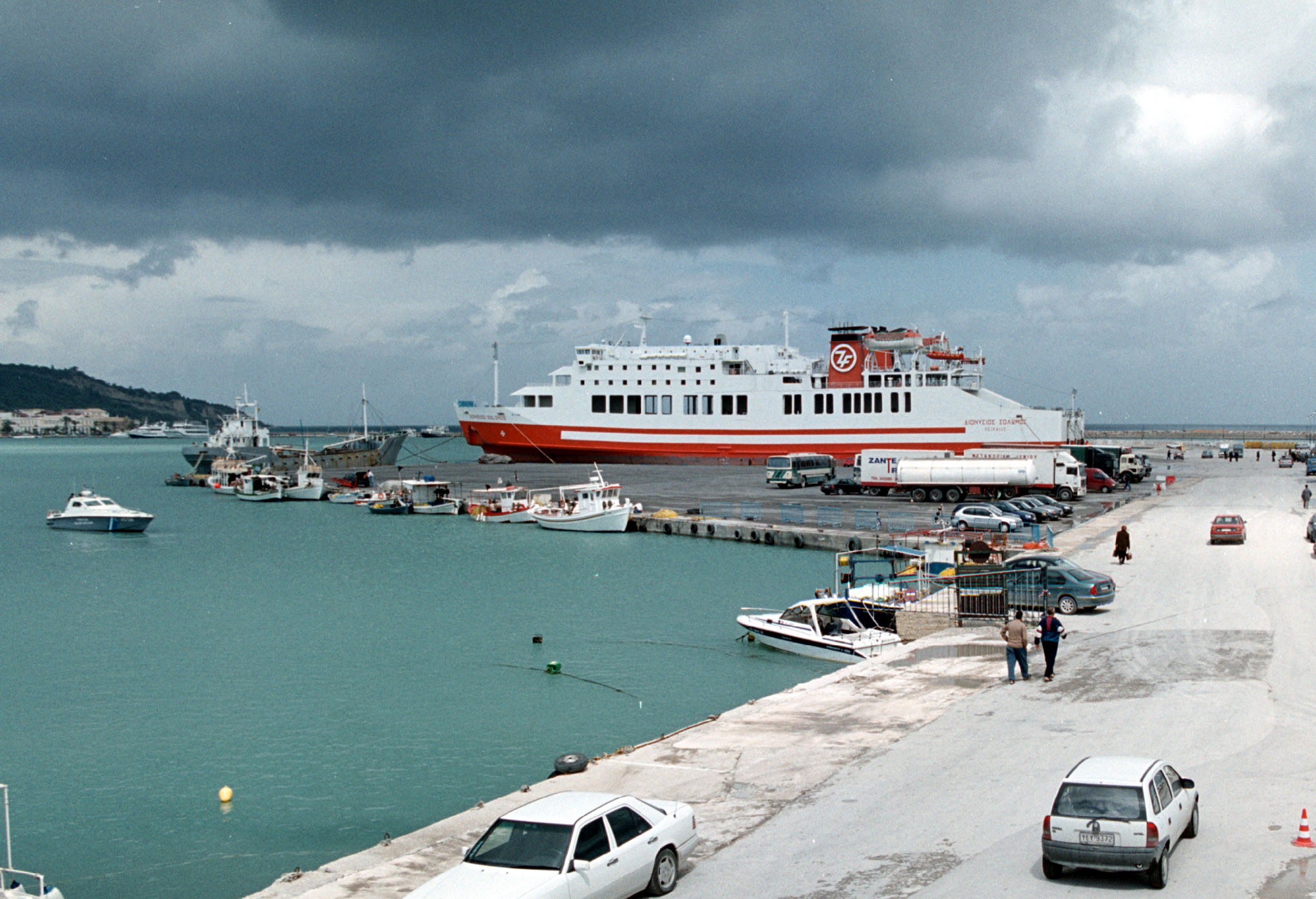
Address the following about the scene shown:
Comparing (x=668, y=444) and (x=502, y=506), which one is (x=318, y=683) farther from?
(x=668, y=444)

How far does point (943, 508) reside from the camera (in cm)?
5269

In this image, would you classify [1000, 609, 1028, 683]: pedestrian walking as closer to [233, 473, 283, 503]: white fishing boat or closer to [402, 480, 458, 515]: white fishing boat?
[402, 480, 458, 515]: white fishing boat

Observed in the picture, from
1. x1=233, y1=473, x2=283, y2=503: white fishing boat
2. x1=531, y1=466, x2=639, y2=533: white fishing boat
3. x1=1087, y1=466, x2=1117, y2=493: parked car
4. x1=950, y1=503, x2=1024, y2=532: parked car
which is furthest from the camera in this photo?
x1=233, y1=473, x2=283, y2=503: white fishing boat

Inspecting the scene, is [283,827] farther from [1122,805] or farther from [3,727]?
[1122,805]

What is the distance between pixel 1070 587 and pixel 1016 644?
690cm

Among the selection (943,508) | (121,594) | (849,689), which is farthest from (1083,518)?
(121,594)

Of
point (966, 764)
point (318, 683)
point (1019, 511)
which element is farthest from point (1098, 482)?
point (966, 764)

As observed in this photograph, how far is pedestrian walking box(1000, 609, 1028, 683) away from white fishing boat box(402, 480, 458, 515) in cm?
5017

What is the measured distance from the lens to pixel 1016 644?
16.8 metres

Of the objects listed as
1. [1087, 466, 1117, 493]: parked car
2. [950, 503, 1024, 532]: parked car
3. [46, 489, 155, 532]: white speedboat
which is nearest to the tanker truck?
[1087, 466, 1117, 493]: parked car

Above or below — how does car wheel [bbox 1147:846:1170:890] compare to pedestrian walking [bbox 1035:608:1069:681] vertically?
below

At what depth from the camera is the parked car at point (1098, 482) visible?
6241 cm

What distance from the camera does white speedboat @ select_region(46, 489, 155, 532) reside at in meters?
54.9

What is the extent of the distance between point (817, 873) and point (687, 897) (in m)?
1.23
